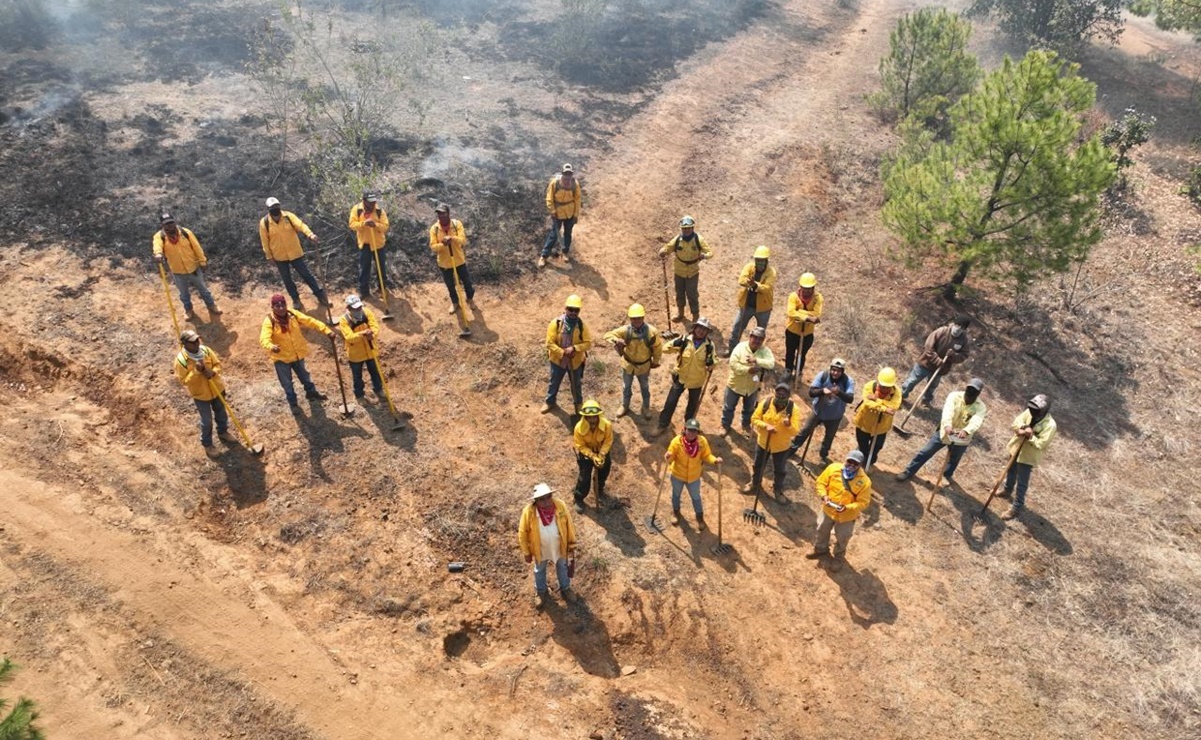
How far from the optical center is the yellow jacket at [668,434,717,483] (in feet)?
28.9

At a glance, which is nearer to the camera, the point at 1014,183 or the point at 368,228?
the point at 368,228

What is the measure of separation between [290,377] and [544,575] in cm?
510

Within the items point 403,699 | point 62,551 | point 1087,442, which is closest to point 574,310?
point 403,699

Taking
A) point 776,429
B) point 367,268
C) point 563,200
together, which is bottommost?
point 776,429

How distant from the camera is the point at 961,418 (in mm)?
9641

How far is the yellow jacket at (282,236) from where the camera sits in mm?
11570

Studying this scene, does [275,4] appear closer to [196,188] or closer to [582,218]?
[196,188]

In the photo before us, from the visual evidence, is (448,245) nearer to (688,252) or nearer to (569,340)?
(569,340)

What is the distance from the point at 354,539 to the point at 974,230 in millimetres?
11948

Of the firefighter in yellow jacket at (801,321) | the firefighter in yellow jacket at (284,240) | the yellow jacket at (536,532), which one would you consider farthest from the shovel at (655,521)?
the firefighter in yellow jacket at (284,240)

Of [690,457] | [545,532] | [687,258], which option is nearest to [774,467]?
[690,457]

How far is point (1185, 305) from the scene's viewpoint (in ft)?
A: 47.1

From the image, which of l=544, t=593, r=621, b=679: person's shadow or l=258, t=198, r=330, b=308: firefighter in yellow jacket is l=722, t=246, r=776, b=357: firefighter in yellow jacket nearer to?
l=544, t=593, r=621, b=679: person's shadow

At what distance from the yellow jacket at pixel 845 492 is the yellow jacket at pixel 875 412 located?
1498mm
